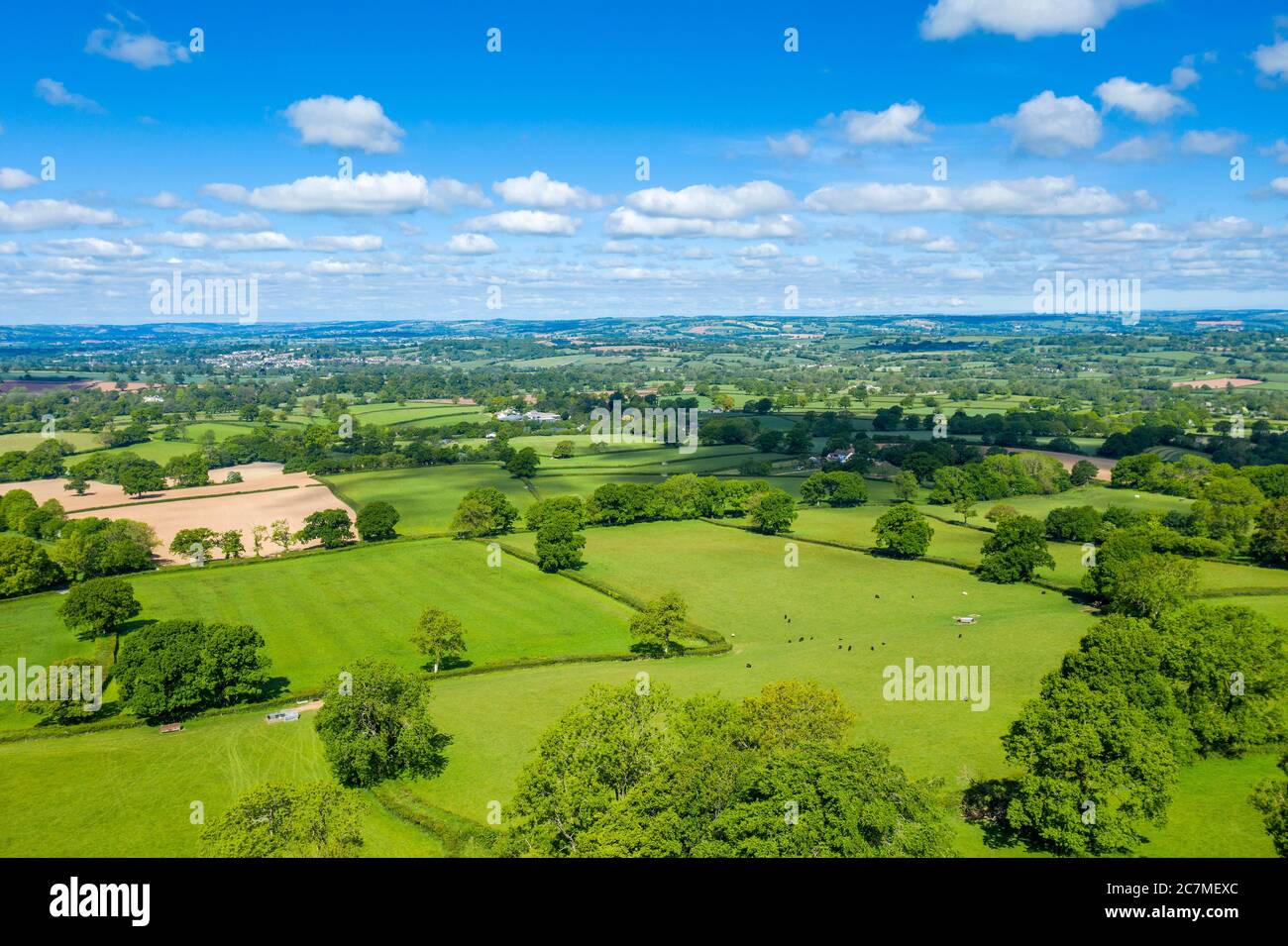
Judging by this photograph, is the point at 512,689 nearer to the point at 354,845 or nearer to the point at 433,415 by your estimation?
the point at 354,845

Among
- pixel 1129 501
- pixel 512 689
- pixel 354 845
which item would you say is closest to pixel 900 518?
pixel 1129 501

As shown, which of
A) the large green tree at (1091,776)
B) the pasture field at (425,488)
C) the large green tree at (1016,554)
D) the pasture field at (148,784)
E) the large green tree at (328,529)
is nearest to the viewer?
the large green tree at (1091,776)

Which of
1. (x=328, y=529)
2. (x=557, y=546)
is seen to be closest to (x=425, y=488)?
(x=328, y=529)

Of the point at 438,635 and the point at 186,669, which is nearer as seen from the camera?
the point at 186,669

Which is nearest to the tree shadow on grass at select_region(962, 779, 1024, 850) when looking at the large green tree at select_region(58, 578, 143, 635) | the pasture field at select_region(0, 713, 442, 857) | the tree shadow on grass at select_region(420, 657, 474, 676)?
the pasture field at select_region(0, 713, 442, 857)

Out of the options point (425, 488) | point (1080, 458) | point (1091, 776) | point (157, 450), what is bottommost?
point (1091, 776)

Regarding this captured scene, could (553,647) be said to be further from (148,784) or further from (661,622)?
(148,784)

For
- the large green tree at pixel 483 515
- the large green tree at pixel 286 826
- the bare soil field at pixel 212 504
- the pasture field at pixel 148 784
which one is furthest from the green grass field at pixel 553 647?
the bare soil field at pixel 212 504

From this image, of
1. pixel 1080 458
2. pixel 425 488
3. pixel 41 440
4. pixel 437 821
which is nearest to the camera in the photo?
pixel 437 821

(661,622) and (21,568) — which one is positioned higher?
(21,568)

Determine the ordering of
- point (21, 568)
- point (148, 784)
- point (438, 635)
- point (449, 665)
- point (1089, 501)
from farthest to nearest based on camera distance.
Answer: point (1089, 501)
point (21, 568)
point (449, 665)
point (438, 635)
point (148, 784)

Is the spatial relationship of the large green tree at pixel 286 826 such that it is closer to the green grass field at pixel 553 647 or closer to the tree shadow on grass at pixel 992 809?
the green grass field at pixel 553 647
